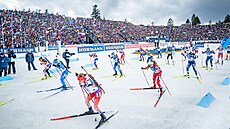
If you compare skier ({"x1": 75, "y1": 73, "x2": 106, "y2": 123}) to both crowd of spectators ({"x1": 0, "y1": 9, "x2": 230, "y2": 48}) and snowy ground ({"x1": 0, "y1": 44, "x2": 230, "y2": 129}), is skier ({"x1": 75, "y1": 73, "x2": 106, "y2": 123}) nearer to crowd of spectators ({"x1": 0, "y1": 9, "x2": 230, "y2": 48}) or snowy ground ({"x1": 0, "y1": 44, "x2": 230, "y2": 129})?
snowy ground ({"x1": 0, "y1": 44, "x2": 230, "y2": 129})

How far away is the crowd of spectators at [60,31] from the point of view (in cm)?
3103

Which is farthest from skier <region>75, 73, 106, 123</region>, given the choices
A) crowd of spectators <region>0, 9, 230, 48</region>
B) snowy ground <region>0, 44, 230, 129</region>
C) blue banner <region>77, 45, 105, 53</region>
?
crowd of spectators <region>0, 9, 230, 48</region>

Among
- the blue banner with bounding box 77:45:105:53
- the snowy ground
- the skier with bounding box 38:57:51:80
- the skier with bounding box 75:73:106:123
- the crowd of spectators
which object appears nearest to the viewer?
the snowy ground

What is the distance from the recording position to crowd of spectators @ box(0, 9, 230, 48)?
31031 millimetres

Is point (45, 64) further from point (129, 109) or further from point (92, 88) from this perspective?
point (92, 88)

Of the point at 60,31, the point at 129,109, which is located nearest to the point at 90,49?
the point at 60,31

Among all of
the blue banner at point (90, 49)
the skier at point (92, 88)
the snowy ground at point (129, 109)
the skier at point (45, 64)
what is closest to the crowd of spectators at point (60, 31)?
the blue banner at point (90, 49)

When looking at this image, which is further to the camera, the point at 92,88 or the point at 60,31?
the point at 60,31

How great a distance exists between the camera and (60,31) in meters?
38.1

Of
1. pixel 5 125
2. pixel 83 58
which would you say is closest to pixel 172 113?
pixel 5 125

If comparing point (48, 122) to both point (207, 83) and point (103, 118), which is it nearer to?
point (103, 118)

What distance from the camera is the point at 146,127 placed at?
5.56m

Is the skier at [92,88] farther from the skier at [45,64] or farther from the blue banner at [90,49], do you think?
the blue banner at [90,49]

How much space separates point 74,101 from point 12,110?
2441mm
